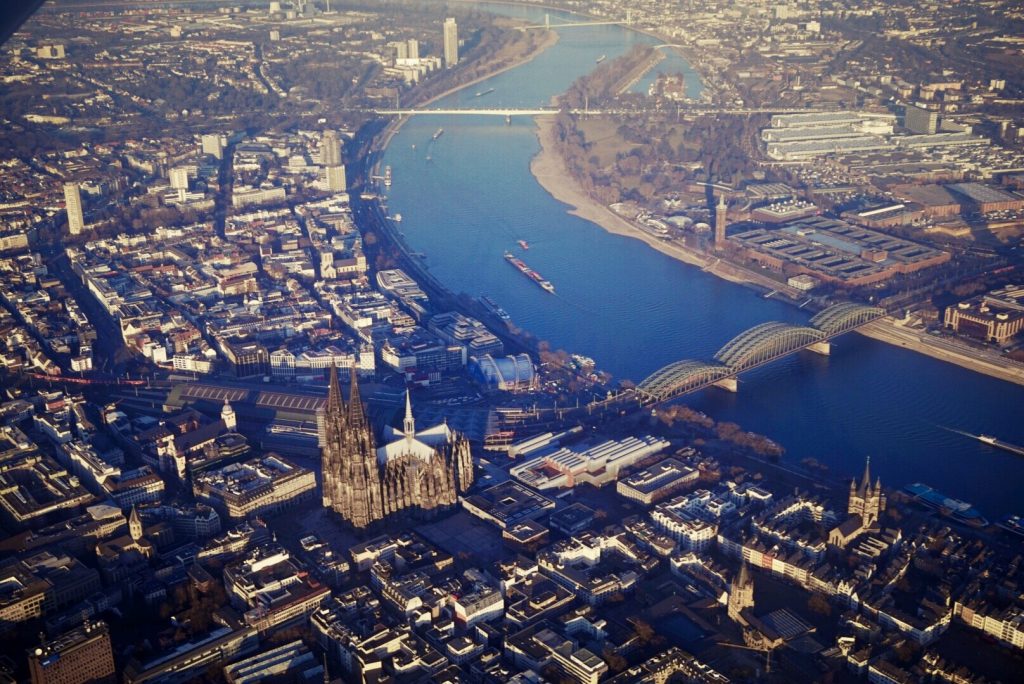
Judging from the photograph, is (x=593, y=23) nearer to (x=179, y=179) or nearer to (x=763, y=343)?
(x=179, y=179)

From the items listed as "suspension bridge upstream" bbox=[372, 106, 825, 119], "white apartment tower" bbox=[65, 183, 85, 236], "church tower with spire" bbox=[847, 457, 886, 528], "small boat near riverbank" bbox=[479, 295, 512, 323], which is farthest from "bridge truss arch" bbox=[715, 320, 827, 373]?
"suspension bridge upstream" bbox=[372, 106, 825, 119]

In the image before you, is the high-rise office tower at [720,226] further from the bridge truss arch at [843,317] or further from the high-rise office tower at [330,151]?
the high-rise office tower at [330,151]

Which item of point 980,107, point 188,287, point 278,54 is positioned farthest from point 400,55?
point 188,287

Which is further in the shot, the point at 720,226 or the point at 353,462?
the point at 720,226

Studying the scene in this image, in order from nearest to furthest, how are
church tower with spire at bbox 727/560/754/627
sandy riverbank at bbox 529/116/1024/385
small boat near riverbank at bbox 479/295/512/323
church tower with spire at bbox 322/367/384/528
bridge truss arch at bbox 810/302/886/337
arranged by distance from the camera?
church tower with spire at bbox 727/560/754/627 → church tower with spire at bbox 322/367/384/528 → sandy riverbank at bbox 529/116/1024/385 → bridge truss arch at bbox 810/302/886/337 → small boat near riverbank at bbox 479/295/512/323

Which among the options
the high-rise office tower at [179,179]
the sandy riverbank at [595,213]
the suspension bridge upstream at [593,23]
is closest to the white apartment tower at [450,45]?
the suspension bridge upstream at [593,23]

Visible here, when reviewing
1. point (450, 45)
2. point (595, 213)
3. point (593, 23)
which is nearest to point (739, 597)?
point (595, 213)

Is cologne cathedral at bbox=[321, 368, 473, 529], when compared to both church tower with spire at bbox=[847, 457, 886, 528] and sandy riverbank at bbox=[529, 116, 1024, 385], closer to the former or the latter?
church tower with spire at bbox=[847, 457, 886, 528]
